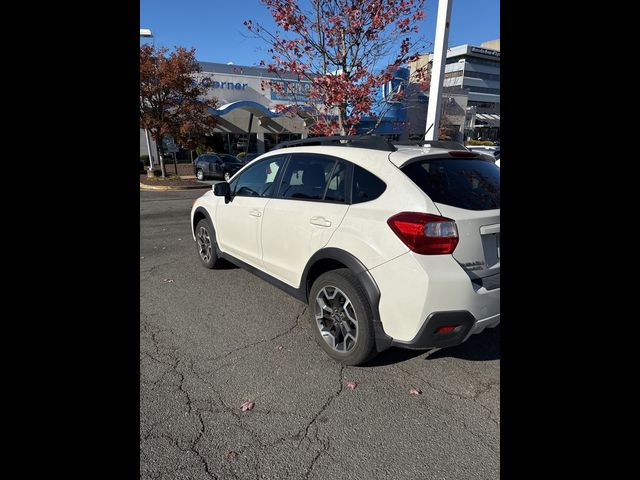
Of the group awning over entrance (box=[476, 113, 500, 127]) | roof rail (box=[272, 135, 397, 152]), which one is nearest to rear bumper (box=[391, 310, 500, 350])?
roof rail (box=[272, 135, 397, 152])

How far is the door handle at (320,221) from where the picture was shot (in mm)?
2977

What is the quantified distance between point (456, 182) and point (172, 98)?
18.7m

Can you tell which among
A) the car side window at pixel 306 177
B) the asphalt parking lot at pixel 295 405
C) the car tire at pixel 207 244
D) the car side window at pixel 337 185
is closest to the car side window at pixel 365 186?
the car side window at pixel 337 185

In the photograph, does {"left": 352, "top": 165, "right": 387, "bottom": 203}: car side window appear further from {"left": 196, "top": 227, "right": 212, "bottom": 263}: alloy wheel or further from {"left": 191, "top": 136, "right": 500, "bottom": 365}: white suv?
{"left": 196, "top": 227, "right": 212, "bottom": 263}: alloy wheel

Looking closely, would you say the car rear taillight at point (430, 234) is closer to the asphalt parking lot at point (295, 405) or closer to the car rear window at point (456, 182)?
the car rear window at point (456, 182)

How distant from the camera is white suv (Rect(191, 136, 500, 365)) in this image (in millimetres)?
2393

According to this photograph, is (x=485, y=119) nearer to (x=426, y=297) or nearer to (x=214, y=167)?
(x=214, y=167)

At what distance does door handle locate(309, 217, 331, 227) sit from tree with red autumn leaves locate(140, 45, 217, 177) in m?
16.7
